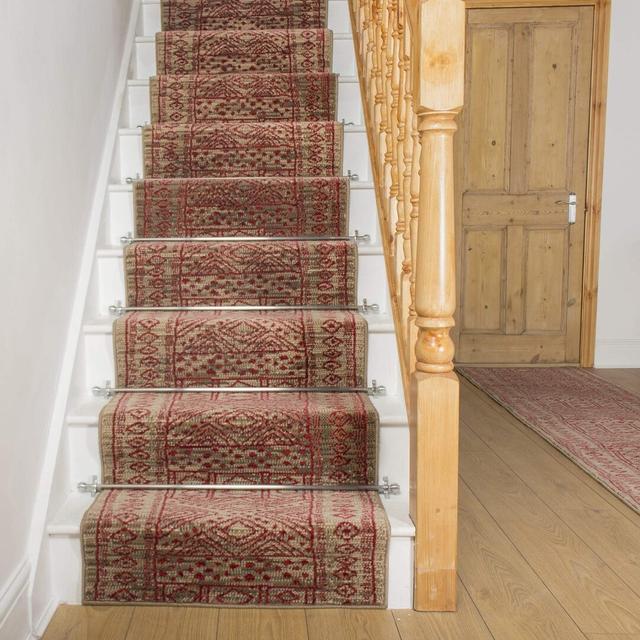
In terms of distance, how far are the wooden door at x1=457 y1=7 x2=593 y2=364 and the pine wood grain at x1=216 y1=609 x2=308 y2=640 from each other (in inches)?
124

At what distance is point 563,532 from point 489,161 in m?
2.83

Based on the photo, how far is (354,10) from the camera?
3.06 m

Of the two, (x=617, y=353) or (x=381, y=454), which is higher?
(x=381, y=454)

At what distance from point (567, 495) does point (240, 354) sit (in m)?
1.17

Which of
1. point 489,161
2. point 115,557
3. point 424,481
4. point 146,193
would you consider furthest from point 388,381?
point 489,161

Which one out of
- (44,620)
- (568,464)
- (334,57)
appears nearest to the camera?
(44,620)

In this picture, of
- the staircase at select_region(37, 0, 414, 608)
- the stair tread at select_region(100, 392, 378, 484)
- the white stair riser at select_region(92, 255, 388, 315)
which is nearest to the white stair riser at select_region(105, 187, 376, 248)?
the staircase at select_region(37, 0, 414, 608)

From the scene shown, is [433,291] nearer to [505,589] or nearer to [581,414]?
[505,589]

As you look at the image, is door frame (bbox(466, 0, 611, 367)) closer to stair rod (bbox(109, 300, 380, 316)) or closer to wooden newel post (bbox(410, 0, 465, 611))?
stair rod (bbox(109, 300, 380, 316))

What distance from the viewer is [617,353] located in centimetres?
469

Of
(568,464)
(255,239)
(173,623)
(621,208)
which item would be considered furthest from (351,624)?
(621,208)

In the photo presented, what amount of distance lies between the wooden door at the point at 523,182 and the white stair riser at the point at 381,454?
284 cm

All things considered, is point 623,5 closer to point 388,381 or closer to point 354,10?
point 354,10

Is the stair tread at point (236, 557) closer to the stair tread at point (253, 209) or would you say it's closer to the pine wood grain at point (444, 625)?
the pine wood grain at point (444, 625)
